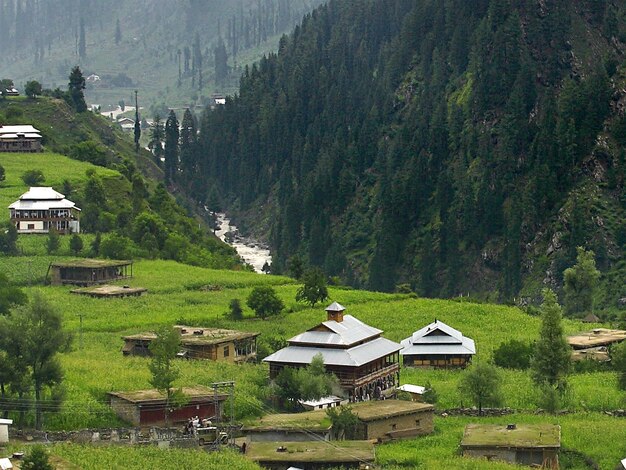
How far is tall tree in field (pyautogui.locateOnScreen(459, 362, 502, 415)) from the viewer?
84250 millimetres

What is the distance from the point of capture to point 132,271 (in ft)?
434

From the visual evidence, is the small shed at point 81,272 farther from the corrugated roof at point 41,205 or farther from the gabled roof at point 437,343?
the gabled roof at point 437,343

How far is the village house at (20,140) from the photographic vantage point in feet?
572

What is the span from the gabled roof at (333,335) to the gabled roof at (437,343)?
27.3ft

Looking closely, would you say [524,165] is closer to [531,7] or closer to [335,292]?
[531,7]

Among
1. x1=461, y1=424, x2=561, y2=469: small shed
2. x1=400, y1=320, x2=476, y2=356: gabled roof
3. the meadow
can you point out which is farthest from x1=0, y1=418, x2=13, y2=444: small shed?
x1=400, y1=320, x2=476, y2=356: gabled roof

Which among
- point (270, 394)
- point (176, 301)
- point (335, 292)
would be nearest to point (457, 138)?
point (335, 292)

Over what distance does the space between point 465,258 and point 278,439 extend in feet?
294

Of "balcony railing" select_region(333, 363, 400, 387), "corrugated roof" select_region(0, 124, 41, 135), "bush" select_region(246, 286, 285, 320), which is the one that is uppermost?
"corrugated roof" select_region(0, 124, 41, 135)

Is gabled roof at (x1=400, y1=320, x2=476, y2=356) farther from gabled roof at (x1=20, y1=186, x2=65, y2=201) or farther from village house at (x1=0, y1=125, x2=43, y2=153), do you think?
village house at (x1=0, y1=125, x2=43, y2=153)

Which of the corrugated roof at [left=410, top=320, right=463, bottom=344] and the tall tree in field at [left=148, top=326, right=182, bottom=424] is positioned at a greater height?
the corrugated roof at [left=410, top=320, right=463, bottom=344]

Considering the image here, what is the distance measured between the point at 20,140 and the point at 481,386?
102 meters

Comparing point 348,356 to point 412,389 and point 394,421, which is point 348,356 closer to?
point 412,389

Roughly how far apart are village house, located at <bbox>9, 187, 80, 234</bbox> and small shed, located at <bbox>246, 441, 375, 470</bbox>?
7252 cm
